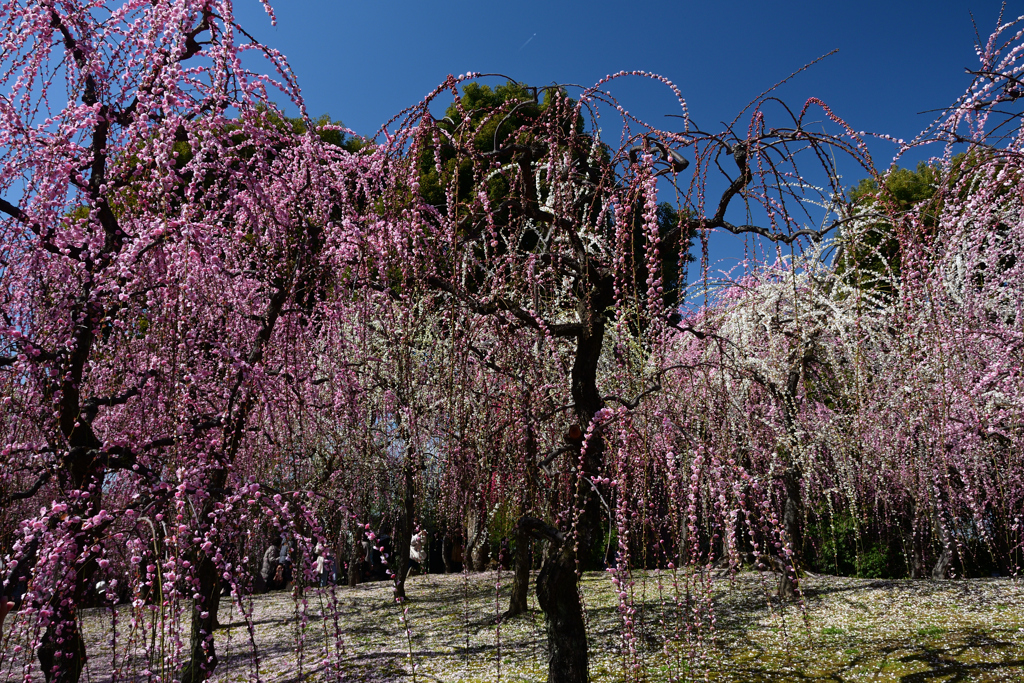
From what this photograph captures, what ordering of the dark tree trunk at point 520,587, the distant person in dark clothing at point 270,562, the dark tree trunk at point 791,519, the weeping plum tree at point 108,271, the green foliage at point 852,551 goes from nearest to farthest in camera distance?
1. the weeping plum tree at point 108,271
2. the dark tree trunk at point 791,519
3. the dark tree trunk at point 520,587
4. the green foliage at point 852,551
5. the distant person in dark clothing at point 270,562

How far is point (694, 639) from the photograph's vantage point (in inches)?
254

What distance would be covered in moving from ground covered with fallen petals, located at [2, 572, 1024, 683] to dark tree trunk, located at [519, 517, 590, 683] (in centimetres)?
32

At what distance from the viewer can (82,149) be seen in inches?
133

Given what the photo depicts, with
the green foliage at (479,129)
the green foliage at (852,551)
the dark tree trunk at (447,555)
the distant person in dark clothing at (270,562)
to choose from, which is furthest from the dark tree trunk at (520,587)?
the dark tree trunk at (447,555)

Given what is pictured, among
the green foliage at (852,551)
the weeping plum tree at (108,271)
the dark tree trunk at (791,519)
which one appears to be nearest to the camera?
the weeping plum tree at (108,271)

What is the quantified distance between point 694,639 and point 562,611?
3078 millimetres

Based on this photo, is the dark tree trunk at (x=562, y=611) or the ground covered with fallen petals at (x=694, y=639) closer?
the dark tree trunk at (x=562, y=611)

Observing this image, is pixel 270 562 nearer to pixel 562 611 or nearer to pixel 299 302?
pixel 299 302

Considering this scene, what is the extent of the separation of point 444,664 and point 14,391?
15.5ft

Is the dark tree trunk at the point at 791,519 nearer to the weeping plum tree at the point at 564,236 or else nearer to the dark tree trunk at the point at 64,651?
the weeping plum tree at the point at 564,236

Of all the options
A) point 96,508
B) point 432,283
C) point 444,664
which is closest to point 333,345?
point 432,283

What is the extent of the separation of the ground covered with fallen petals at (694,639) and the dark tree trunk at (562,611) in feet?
1.06

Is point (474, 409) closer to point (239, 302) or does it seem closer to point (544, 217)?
point (544, 217)

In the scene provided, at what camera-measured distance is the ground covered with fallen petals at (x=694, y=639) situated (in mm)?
5184
